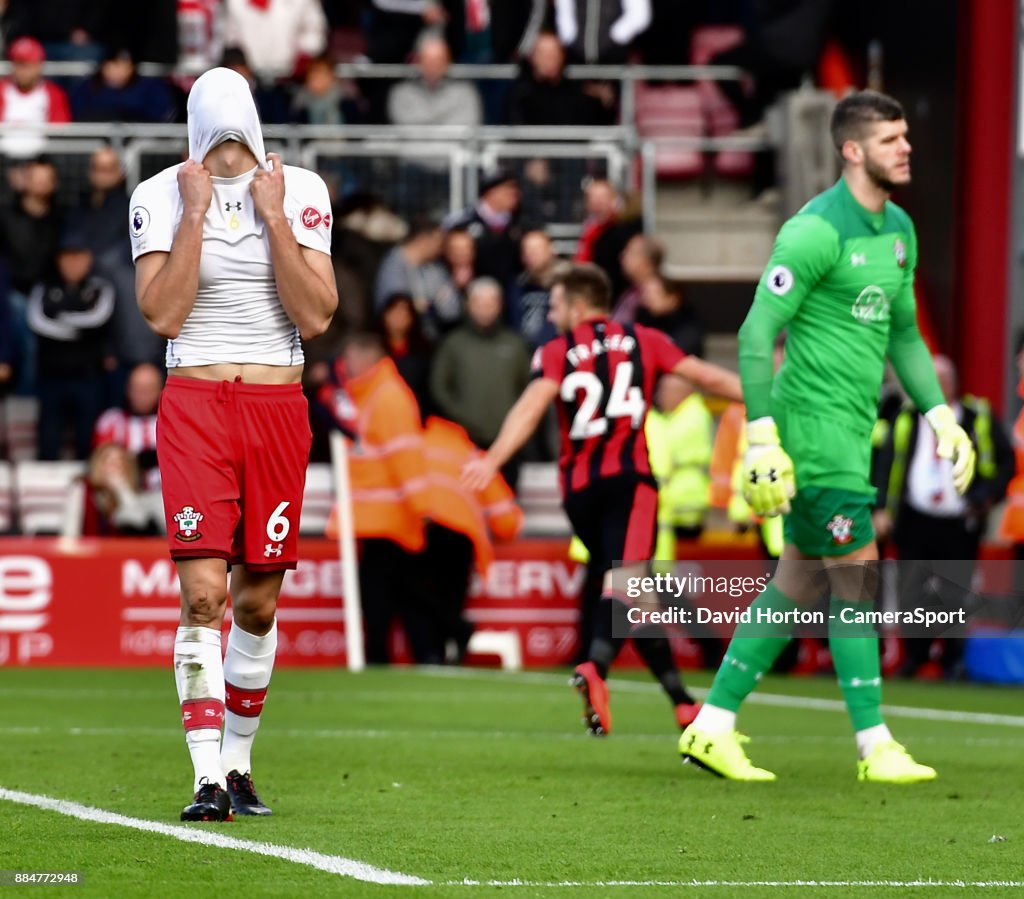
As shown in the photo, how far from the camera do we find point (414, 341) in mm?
17359

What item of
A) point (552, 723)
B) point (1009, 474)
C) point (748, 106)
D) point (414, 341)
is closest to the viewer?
point (552, 723)

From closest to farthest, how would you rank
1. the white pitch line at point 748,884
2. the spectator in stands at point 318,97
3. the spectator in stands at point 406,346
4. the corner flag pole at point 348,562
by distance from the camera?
the white pitch line at point 748,884
the corner flag pole at point 348,562
the spectator in stands at point 406,346
the spectator in stands at point 318,97

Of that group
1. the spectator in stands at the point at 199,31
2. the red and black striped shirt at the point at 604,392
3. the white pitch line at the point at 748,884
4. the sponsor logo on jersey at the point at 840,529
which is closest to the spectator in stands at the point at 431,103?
the spectator in stands at the point at 199,31

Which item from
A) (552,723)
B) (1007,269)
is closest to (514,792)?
(552,723)

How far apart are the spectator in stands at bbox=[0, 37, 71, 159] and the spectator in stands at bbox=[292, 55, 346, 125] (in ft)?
6.31

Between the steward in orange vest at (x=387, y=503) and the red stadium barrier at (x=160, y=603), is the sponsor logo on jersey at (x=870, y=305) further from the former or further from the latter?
the red stadium barrier at (x=160, y=603)

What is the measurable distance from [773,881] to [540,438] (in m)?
12.3

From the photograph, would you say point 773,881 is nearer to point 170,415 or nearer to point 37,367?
point 170,415

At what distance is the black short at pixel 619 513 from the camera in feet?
34.4

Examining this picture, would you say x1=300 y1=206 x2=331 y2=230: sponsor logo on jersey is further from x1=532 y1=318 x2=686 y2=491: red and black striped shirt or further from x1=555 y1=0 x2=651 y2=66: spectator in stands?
x1=555 y1=0 x2=651 y2=66: spectator in stands

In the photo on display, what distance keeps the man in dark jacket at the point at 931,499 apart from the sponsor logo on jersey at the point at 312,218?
9.37 meters

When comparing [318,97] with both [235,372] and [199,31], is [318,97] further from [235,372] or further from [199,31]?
[235,372]

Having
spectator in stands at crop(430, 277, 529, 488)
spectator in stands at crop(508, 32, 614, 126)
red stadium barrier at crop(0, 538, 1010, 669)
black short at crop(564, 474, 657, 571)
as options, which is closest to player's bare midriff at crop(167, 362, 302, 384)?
black short at crop(564, 474, 657, 571)

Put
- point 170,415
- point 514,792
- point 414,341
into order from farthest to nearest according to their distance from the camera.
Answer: point 414,341, point 514,792, point 170,415
